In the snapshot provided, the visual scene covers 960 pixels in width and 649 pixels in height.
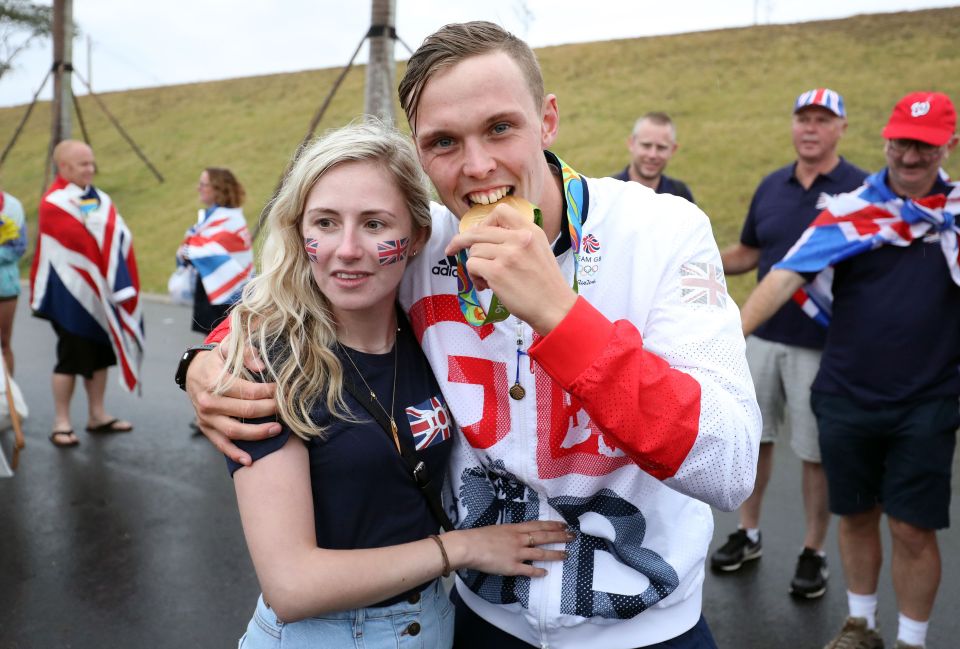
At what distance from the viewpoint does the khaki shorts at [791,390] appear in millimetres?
4637

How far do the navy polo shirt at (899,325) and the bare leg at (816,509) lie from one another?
83cm

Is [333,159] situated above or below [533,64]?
below

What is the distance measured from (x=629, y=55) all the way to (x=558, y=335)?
33.8 meters

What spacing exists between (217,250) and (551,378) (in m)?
5.96

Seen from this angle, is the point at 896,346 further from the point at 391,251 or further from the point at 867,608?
the point at 391,251

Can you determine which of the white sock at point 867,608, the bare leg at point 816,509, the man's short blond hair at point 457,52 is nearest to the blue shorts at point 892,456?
the white sock at point 867,608

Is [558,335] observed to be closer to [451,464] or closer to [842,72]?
[451,464]

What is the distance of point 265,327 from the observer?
6.31 ft

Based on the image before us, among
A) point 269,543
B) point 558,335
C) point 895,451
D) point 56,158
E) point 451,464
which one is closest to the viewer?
point 558,335

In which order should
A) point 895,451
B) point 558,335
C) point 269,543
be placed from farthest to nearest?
point 895,451 < point 269,543 < point 558,335

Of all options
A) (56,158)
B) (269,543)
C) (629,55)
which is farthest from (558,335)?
(629,55)

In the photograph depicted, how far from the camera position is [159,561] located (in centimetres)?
479

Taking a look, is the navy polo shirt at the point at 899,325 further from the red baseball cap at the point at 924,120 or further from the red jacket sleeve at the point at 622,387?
the red jacket sleeve at the point at 622,387

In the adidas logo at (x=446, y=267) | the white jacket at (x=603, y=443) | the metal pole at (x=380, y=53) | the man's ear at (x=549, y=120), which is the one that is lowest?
the white jacket at (x=603, y=443)
